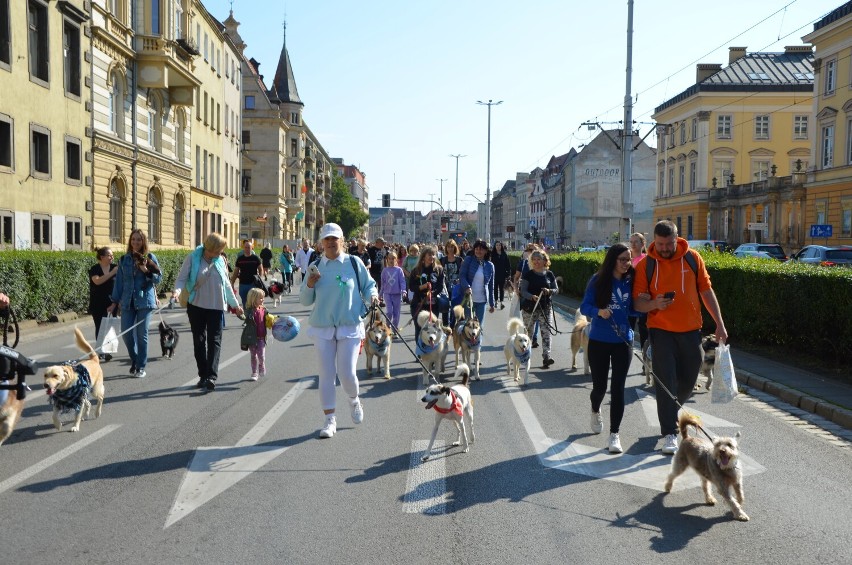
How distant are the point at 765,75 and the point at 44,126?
58864 millimetres

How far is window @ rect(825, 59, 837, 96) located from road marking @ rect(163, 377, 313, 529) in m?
48.8

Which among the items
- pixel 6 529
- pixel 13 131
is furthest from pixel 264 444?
pixel 13 131

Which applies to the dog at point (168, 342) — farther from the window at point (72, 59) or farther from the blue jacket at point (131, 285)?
the window at point (72, 59)

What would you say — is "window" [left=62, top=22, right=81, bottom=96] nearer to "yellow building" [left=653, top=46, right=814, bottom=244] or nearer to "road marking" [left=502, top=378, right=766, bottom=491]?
"road marking" [left=502, top=378, right=766, bottom=491]

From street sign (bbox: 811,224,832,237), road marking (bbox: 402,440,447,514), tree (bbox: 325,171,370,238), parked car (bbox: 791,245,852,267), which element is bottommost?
road marking (bbox: 402,440,447,514)

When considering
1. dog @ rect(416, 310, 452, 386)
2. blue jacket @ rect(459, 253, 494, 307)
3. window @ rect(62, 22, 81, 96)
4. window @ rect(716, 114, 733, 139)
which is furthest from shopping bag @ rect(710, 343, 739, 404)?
window @ rect(716, 114, 733, 139)

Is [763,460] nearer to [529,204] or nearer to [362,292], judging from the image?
[362,292]

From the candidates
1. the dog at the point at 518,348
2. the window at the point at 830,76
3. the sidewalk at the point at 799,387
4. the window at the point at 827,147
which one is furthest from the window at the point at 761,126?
the dog at the point at 518,348

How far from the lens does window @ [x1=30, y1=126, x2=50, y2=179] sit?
25642 mm

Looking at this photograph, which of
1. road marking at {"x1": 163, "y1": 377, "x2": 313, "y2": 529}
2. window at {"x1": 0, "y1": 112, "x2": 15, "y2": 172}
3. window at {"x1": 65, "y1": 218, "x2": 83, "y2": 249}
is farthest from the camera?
window at {"x1": 65, "y1": 218, "x2": 83, "y2": 249}

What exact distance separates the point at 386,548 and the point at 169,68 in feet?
111

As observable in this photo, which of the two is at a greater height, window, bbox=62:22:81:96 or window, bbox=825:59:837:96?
window, bbox=825:59:837:96

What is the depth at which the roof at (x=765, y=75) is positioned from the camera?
218 ft

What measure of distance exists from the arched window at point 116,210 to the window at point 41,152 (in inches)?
203
